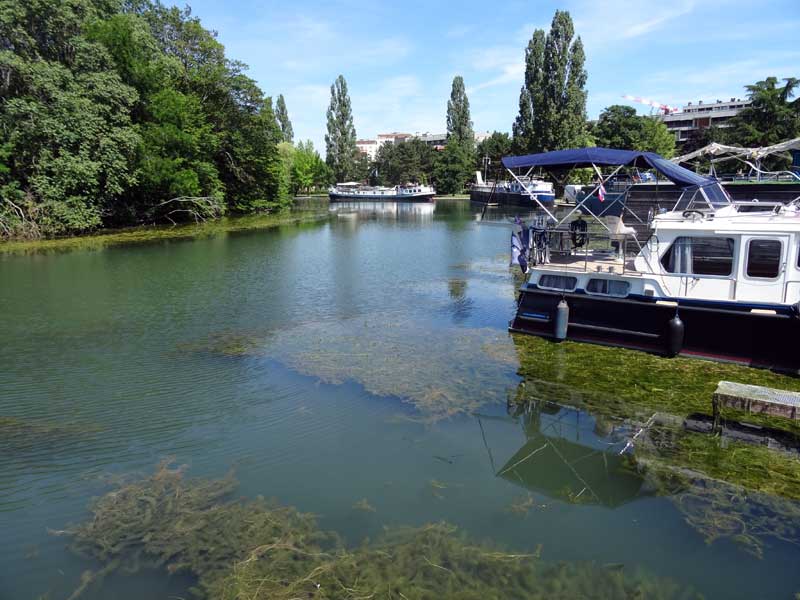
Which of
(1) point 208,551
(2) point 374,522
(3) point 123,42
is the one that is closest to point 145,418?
(1) point 208,551

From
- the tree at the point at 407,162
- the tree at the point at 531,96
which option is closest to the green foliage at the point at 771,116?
the tree at the point at 531,96

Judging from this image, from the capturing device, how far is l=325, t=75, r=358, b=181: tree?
10288cm

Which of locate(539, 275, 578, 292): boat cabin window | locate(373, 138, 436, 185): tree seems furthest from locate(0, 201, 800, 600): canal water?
locate(373, 138, 436, 185): tree

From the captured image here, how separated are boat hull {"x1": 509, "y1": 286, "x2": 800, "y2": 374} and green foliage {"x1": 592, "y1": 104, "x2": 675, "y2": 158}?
69338 millimetres

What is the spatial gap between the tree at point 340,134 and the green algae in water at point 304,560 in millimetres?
101361

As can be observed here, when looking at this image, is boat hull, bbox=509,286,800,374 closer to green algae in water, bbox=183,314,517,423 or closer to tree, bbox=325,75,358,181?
green algae in water, bbox=183,314,517,423

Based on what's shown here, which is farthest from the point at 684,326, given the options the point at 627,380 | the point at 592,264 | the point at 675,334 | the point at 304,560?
the point at 304,560

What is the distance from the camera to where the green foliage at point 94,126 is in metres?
34.3

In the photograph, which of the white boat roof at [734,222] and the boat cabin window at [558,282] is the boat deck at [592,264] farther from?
the white boat roof at [734,222]

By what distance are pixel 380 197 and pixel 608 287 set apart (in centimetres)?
7831

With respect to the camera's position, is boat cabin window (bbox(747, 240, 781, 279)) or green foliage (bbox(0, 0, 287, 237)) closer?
boat cabin window (bbox(747, 240, 781, 279))

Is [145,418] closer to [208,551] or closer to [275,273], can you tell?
[208,551]

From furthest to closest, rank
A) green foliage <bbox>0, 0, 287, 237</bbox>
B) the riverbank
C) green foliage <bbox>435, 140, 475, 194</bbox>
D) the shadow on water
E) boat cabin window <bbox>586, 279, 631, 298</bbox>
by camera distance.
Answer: green foliage <bbox>435, 140, 475, 194</bbox> < green foliage <bbox>0, 0, 287, 237</bbox> < the riverbank < boat cabin window <bbox>586, 279, 631, 298</bbox> < the shadow on water

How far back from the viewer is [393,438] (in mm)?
10055
